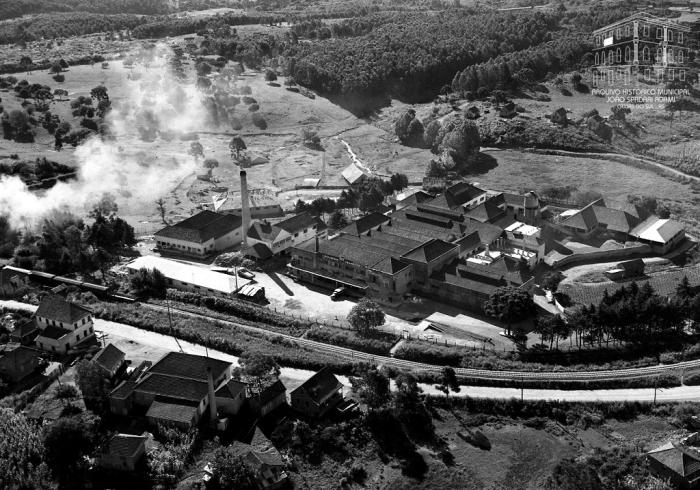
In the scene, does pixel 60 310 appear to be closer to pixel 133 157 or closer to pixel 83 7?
pixel 133 157

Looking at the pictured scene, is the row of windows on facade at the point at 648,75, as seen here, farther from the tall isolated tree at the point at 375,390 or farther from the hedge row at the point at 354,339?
the tall isolated tree at the point at 375,390

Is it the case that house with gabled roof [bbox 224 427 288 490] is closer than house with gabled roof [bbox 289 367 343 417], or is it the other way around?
house with gabled roof [bbox 224 427 288 490]

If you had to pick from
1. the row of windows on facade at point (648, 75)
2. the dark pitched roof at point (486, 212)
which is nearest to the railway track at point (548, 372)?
the dark pitched roof at point (486, 212)

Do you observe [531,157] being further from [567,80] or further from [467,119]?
[567,80]

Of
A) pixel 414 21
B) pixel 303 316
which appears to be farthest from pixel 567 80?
pixel 303 316

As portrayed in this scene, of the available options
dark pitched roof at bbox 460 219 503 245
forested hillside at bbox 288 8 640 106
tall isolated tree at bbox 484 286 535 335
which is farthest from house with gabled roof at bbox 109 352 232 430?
forested hillside at bbox 288 8 640 106

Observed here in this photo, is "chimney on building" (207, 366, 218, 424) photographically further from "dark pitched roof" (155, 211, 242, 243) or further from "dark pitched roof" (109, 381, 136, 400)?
"dark pitched roof" (155, 211, 242, 243)
